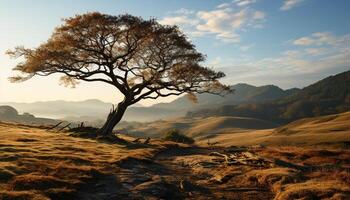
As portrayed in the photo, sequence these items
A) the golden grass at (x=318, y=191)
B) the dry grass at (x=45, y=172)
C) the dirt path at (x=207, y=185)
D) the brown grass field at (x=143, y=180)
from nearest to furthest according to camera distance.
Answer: the golden grass at (x=318, y=191) < the dry grass at (x=45, y=172) < the brown grass field at (x=143, y=180) < the dirt path at (x=207, y=185)

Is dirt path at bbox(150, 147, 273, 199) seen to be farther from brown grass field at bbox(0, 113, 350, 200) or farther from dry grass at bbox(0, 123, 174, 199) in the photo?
dry grass at bbox(0, 123, 174, 199)

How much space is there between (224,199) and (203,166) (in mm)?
12963

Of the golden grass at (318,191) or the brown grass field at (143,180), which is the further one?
the brown grass field at (143,180)

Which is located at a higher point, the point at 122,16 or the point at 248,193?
the point at 122,16

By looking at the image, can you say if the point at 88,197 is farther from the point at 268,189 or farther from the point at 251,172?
the point at 251,172

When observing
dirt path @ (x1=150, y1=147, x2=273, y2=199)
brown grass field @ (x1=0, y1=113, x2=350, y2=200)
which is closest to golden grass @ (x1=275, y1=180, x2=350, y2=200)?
brown grass field @ (x1=0, y1=113, x2=350, y2=200)

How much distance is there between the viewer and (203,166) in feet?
110

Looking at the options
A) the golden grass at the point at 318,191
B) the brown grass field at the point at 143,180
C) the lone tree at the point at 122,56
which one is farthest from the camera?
the lone tree at the point at 122,56

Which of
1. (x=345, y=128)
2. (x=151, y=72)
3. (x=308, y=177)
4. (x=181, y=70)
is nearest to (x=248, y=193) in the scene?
(x=308, y=177)

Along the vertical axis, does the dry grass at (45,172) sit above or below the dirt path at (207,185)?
above

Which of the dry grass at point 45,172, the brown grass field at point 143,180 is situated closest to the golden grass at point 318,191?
the brown grass field at point 143,180

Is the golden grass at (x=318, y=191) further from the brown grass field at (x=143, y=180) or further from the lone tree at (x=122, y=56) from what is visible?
the lone tree at (x=122, y=56)

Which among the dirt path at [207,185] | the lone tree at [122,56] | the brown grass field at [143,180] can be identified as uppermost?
the lone tree at [122,56]

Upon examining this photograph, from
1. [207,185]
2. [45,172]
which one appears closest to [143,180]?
[207,185]
